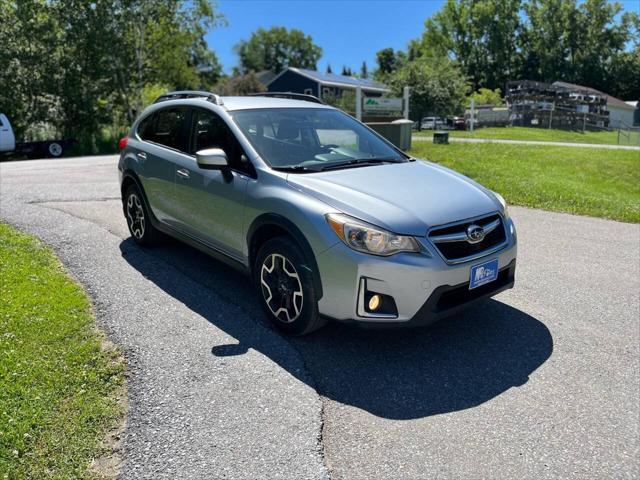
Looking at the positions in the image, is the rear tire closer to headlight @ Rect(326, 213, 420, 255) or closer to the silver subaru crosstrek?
the silver subaru crosstrek

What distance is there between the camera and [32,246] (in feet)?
19.9

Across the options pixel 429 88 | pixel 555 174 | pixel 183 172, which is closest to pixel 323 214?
pixel 183 172

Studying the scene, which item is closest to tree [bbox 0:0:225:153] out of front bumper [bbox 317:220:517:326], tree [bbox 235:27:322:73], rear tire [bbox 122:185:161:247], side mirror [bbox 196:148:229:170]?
rear tire [bbox 122:185:161:247]

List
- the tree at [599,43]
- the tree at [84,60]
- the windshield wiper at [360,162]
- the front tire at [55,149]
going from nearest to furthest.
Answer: the windshield wiper at [360,162], the front tire at [55,149], the tree at [84,60], the tree at [599,43]

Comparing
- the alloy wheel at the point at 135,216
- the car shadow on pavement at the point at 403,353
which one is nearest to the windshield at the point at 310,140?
the car shadow on pavement at the point at 403,353

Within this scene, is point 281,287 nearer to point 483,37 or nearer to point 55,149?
point 55,149

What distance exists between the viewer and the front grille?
11.7 feet

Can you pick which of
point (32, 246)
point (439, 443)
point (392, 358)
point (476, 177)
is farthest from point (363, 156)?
point (476, 177)

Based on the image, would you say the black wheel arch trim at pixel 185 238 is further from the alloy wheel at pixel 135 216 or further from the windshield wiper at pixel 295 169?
the windshield wiper at pixel 295 169

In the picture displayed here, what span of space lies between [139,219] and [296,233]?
310 centimetres

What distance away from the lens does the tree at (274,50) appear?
97250mm

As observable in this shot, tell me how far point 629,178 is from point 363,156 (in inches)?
431

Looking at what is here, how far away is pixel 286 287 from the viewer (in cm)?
397

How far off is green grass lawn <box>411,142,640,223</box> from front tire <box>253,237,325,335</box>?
6.79 metres
